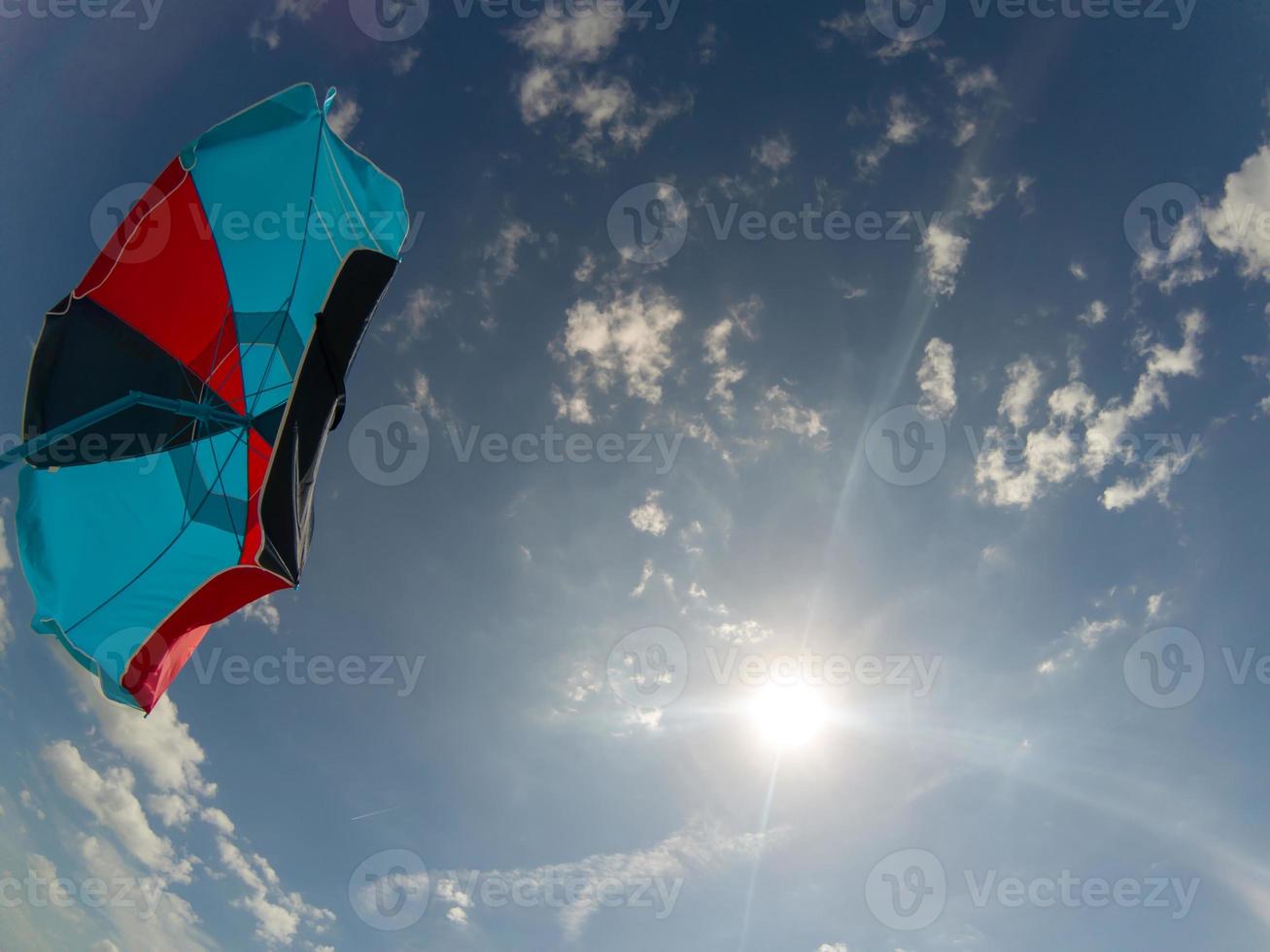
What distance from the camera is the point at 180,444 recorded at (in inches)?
231

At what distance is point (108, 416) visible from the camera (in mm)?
4906

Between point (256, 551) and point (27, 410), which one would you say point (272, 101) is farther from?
point (256, 551)

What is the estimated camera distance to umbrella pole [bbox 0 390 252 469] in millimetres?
4195

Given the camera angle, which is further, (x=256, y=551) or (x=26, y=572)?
(x=26, y=572)

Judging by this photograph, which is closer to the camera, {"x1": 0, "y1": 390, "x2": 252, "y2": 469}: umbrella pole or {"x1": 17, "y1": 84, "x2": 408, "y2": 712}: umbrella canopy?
{"x1": 0, "y1": 390, "x2": 252, "y2": 469}: umbrella pole

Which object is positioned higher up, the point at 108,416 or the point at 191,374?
the point at 191,374

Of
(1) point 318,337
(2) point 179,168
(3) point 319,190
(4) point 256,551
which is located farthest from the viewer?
(3) point 319,190

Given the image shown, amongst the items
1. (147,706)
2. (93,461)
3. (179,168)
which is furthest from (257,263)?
(147,706)

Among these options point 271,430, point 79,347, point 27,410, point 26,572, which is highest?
point 271,430

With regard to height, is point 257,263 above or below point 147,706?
above

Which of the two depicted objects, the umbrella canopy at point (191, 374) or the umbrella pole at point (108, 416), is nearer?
the umbrella pole at point (108, 416)

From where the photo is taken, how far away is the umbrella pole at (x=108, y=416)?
4195 millimetres

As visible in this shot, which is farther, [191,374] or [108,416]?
[191,374]

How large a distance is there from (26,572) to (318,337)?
3469mm
